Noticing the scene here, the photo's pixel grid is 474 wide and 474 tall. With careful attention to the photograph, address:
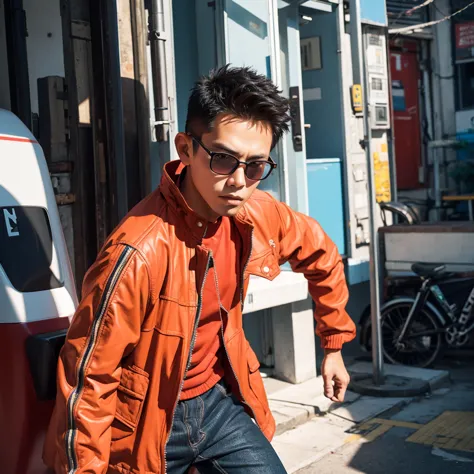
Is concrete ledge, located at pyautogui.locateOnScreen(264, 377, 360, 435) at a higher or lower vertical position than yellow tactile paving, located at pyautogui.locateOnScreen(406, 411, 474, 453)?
higher

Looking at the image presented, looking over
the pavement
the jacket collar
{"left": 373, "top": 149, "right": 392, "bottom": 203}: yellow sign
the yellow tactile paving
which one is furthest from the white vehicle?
{"left": 373, "top": 149, "right": 392, "bottom": 203}: yellow sign

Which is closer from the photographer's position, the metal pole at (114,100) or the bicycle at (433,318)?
the metal pole at (114,100)

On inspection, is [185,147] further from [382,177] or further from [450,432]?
[382,177]

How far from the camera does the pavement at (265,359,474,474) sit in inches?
212

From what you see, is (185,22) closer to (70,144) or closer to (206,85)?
(70,144)

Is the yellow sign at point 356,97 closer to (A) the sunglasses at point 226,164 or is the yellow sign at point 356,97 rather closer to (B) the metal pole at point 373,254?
(B) the metal pole at point 373,254

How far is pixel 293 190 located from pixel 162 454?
4.96 m

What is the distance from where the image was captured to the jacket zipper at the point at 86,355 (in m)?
2.20

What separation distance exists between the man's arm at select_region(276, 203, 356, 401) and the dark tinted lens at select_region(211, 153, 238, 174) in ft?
2.01

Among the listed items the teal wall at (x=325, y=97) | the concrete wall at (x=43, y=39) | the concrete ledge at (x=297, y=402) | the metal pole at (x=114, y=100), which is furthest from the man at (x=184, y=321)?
the teal wall at (x=325, y=97)

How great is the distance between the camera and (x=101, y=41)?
544cm

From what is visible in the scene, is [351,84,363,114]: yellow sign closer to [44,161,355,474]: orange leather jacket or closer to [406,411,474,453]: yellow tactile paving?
[406,411,474,453]: yellow tactile paving

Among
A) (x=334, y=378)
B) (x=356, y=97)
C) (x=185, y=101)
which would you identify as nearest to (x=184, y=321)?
(x=334, y=378)

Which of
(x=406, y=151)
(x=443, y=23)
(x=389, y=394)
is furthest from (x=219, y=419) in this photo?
(x=443, y=23)
